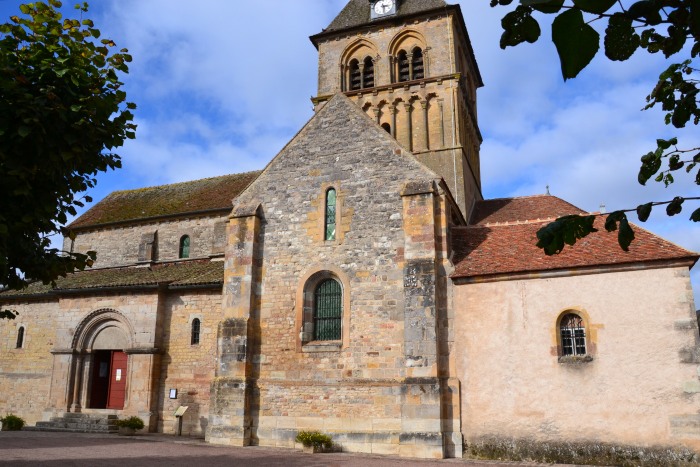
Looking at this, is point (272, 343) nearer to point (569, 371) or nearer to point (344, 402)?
point (344, 402)

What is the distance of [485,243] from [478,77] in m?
16.4

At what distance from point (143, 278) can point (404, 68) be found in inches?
558

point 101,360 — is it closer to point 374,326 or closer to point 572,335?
point 374,326

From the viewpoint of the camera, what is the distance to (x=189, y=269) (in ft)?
75.7

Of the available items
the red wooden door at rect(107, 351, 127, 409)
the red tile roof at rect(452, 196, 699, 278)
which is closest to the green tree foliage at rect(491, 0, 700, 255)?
the red tile roof at rect(452, 196, 699, 278)

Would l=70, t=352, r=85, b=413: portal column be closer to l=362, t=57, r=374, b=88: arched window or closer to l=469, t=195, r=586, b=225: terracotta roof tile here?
l=469, t=195, r=586, b=225: terracotta roof tile

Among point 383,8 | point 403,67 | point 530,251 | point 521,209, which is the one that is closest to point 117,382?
point 530,251

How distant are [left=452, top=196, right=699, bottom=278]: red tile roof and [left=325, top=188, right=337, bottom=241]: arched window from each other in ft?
11.6

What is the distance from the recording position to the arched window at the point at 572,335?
14.8 meters

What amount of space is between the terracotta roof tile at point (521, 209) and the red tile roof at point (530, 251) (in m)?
3.51

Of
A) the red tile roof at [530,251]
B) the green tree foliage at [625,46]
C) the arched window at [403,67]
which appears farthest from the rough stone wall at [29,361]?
the green tree foliage at [625,46]

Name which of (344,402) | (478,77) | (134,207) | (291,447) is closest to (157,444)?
(291,447)

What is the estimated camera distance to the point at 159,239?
25.7 metres

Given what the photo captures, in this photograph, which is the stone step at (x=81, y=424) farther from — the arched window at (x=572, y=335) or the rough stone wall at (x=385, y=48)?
the rough stone wall at (x=385, y=48)
